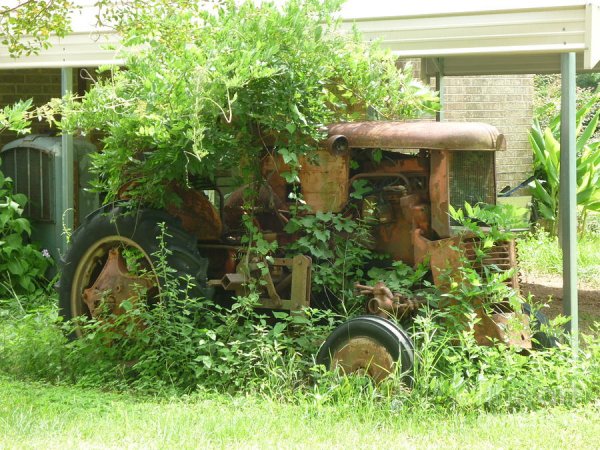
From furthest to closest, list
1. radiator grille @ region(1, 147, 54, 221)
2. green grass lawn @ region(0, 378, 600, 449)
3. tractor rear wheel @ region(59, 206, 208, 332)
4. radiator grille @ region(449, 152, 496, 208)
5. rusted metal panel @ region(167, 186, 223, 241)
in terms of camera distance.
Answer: radiator grille @ region(1, 147, 54, 221) < rusted metal panel @ region(167, 186, 223, 241) < tractor rear wheel @ region(59, 206, 208, 332) < radiator grille @ region(449, 152, 496, 208) < green grass lawn @ region(0, 378, 600, 449)

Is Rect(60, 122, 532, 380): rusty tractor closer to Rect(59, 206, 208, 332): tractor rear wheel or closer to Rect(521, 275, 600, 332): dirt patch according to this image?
Rect(59, 206, 208, 332): tractor rear wheel

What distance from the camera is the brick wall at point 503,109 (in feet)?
46.5

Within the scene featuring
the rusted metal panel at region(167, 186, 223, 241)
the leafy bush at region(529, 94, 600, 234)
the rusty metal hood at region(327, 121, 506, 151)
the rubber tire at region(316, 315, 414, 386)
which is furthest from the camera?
the leafy bush at region(529, 94, 600, 234)

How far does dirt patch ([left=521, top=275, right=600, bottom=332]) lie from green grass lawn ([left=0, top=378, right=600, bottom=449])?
329 centimetres

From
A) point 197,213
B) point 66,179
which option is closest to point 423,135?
point 197,213

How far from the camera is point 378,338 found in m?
5.64

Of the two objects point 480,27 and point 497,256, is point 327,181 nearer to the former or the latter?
point 497,256

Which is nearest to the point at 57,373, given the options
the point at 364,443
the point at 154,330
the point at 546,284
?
the point at 154,330

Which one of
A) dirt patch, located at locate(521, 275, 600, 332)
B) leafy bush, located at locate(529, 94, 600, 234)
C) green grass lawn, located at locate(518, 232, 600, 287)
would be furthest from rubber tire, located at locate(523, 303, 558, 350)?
leafy bush, located at locate(529, 94, 600, 234)

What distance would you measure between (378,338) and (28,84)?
29.1ft

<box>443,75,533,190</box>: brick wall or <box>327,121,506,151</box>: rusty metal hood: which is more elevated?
<box>443,75,533,190</box>: brick wall

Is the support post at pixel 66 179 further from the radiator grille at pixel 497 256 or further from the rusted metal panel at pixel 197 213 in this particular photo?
the radiator grille at pixel 497 256

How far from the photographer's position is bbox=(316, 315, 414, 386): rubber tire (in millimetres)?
5551

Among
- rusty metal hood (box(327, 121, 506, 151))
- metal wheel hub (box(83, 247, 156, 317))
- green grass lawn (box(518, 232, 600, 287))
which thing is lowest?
green grass lawn (box(518, 232, 600, 287))
